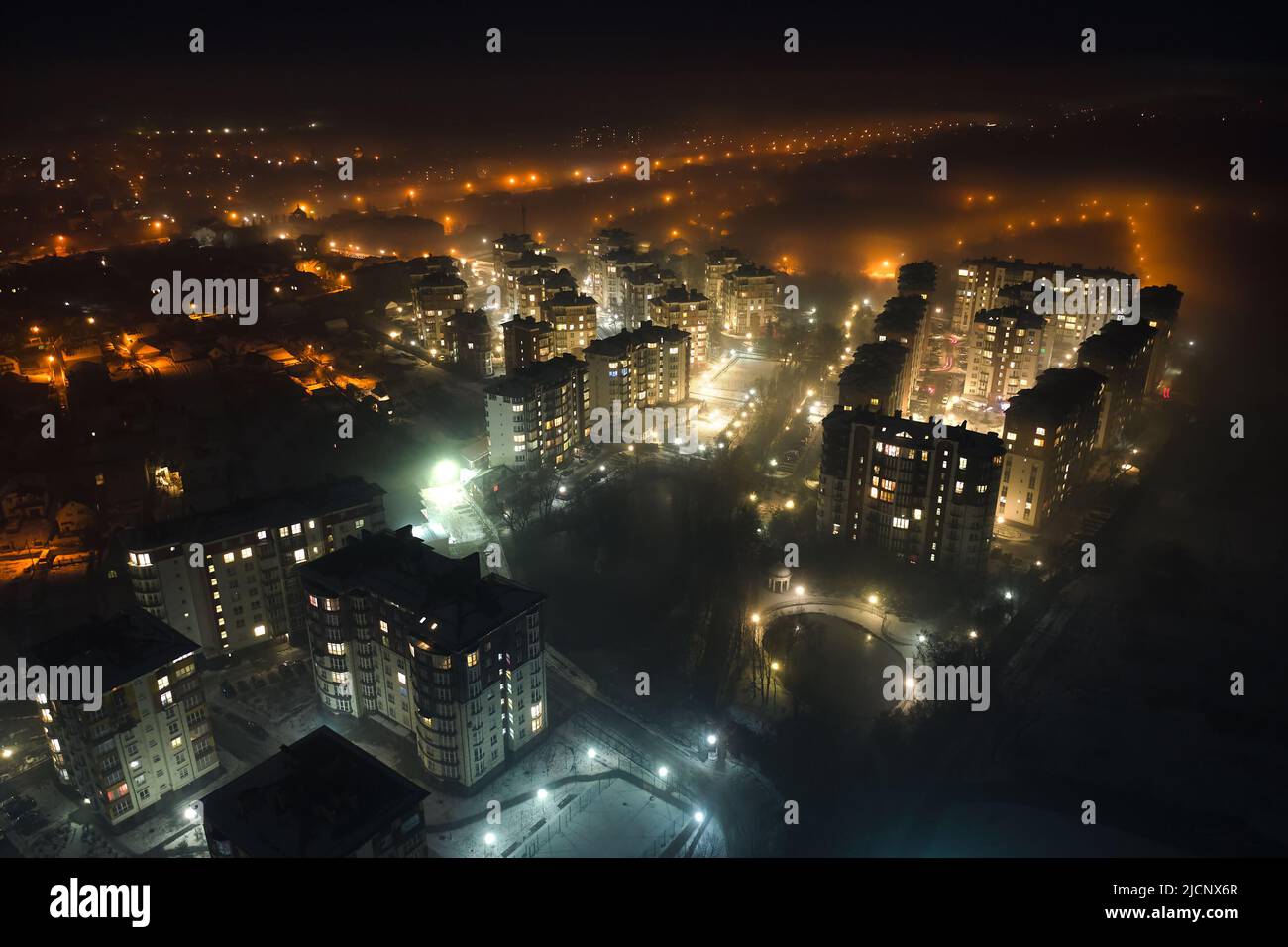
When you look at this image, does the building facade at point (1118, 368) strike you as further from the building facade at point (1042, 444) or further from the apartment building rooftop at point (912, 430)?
the apartment building rooftop at point (912, 430)

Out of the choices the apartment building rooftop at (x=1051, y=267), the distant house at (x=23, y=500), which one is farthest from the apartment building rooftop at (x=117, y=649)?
the apartment building rooftop at (x=1051, y=267)

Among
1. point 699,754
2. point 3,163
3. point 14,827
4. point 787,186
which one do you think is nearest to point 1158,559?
point 699,754

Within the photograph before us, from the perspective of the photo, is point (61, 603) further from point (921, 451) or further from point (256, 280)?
point (256, 280)

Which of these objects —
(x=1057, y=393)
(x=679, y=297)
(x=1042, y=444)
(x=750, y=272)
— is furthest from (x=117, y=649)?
(x=750, y=272)

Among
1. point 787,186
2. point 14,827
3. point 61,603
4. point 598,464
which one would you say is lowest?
point 14,827

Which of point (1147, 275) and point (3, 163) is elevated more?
point (3, 163)

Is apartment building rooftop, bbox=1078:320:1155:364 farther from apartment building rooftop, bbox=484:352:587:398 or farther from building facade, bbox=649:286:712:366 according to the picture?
apartment building rooftop, bbox=484:352:587:398

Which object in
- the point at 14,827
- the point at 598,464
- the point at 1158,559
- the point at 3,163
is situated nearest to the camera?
the point at 14,827
